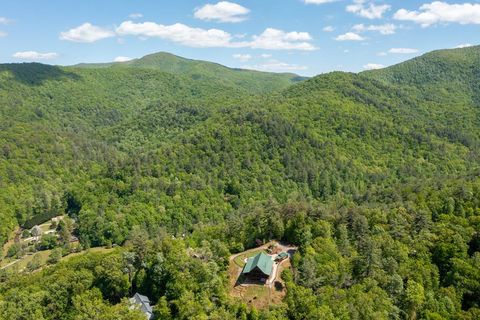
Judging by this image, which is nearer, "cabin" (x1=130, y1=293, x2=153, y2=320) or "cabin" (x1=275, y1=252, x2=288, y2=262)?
"cabin" (x1=130, y1=293, x2=153, y2=320)

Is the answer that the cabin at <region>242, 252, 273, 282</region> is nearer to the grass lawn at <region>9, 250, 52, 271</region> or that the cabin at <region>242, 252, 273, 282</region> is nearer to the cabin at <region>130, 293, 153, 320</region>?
the cabin at <region>130, 293, 153, 320</region>

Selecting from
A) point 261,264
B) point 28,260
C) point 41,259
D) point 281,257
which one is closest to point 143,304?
point 261,264

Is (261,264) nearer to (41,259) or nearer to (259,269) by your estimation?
(259,269)

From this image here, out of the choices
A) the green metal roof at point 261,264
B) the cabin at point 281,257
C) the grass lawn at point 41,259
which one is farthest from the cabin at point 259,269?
the grass lawn at point 41,259

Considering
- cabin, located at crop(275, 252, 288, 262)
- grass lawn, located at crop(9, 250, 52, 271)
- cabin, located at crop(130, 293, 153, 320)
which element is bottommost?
grass lawn, located at crop(9, 250, 52, 271)

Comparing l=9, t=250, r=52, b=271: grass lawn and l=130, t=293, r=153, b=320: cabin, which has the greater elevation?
l=130, t=293, r=153, b=320: cabin

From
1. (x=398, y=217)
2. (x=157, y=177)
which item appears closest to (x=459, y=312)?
(x=398, y=217)

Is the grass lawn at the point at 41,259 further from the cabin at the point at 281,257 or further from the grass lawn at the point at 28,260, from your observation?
the cabin at the point at 281,257

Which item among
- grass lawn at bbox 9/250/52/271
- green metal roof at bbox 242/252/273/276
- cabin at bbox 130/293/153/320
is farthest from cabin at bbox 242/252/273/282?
grass lawn at bbox 9/250/52/271
